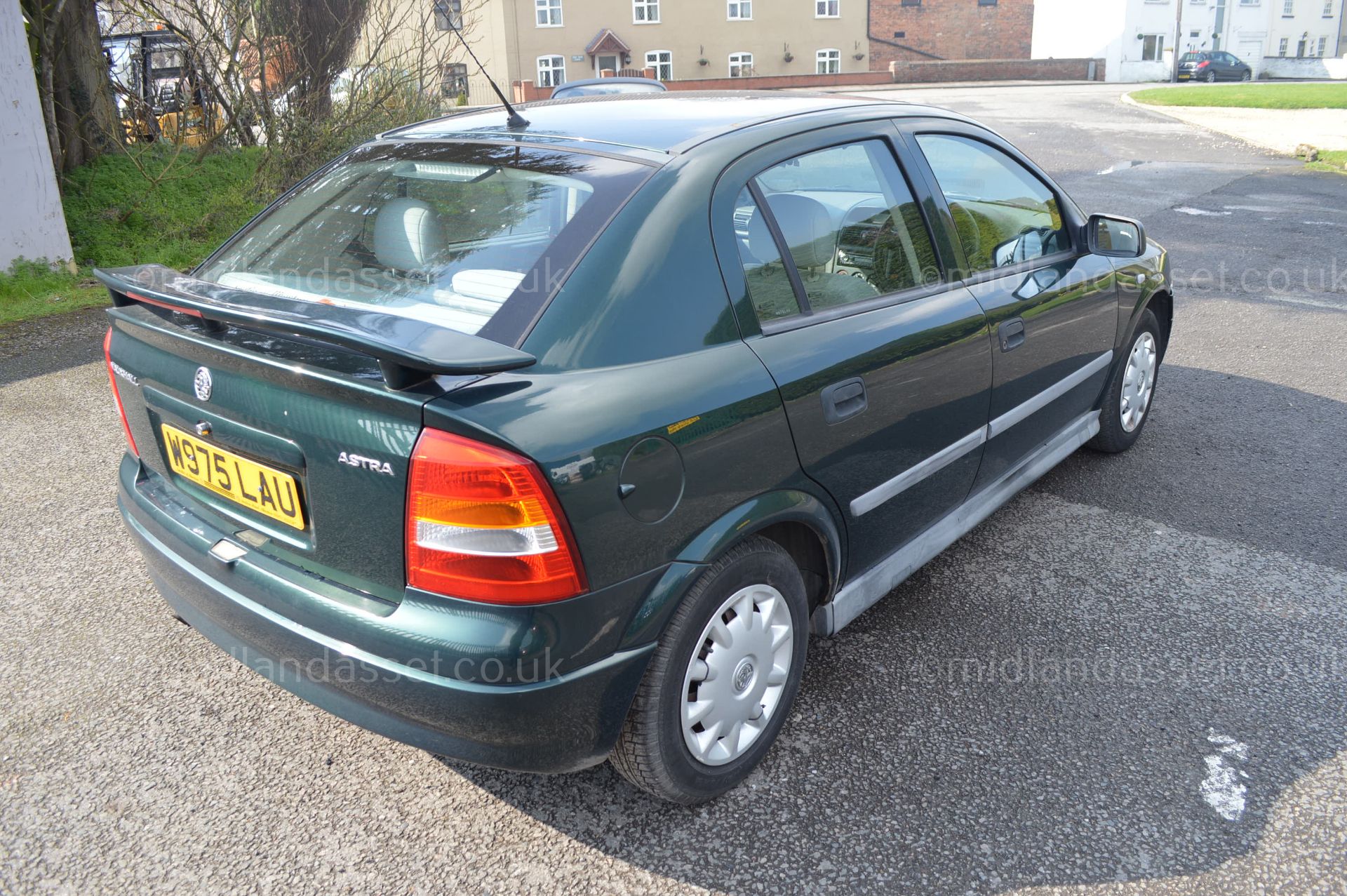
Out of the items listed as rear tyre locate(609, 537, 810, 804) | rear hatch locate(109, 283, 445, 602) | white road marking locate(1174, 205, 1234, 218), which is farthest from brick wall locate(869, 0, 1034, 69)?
rear hatch locate(109, 283, 445, 602)

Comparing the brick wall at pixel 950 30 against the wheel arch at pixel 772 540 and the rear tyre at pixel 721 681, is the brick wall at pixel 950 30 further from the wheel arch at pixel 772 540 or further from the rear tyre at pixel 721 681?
the rear tyre at pixel 721 681

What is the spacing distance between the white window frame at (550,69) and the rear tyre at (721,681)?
49.9 m

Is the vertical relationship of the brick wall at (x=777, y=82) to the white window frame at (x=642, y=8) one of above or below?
below

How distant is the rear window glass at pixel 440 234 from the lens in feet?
7.47

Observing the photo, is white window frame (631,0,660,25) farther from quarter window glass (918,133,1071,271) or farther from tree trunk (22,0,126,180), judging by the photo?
quarter window glass (918,133,1071,271)

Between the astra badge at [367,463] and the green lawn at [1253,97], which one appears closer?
the astra badge at [367,463]

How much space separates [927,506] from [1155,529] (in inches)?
56.3

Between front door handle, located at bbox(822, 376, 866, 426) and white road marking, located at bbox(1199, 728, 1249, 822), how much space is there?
1309 millimetres

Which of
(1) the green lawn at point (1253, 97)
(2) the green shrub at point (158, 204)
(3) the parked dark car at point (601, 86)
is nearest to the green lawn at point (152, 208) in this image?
(2) the green shrub at point (158, 204)

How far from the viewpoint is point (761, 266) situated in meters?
2.54

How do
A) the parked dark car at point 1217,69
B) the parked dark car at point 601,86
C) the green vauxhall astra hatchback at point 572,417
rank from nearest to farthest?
the green vauxhall astra hatchback at point 572,417 → the parked dark car at point 601,86 → the parked dark car at point 1217,69

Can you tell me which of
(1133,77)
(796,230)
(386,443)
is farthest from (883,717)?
(1133,77)

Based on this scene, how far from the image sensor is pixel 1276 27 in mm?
57594

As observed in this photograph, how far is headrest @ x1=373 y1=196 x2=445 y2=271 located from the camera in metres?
2.51
